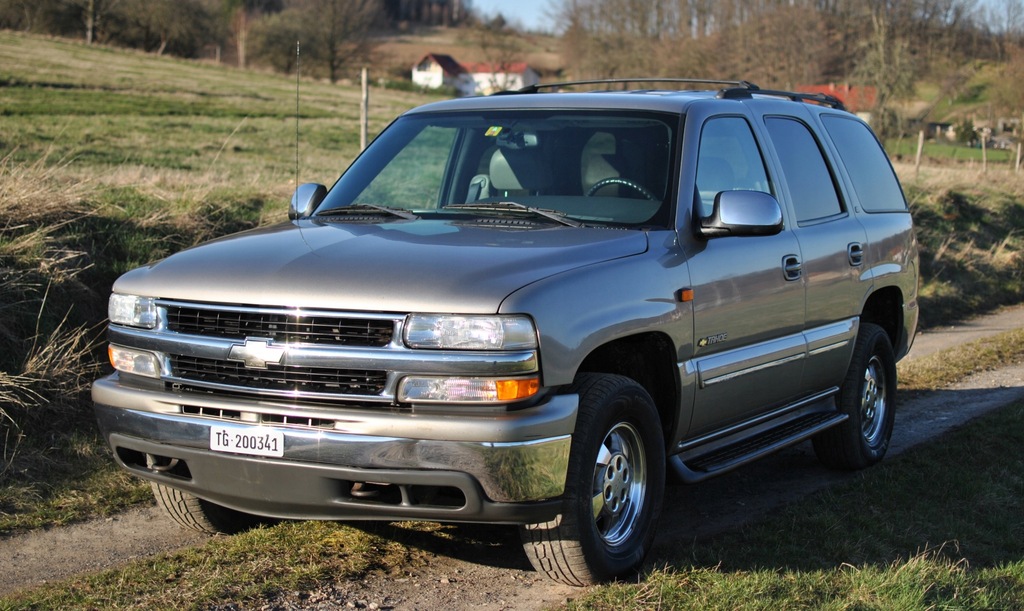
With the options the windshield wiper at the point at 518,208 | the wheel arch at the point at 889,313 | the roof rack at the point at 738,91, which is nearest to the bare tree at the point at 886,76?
the wheel arch at the point at 889,313

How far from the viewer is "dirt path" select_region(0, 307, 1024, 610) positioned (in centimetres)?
430

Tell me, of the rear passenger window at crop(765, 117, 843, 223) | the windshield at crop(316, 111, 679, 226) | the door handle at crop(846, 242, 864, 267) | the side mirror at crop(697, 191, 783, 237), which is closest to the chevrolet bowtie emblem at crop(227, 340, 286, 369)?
the windshield at crop(316, 111, 679, 226)

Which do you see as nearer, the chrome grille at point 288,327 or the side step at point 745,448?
the chrome grille at point 288,327

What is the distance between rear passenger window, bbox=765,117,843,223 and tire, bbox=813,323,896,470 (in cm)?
82

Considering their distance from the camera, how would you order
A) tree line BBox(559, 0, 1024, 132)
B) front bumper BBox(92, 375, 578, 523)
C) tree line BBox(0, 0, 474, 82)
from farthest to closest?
tree line BBox(0, 0, 474, 82) → tree line BBox(559, 0, 1024, 132) → front bumper BBox(92, 375, 578, 523)

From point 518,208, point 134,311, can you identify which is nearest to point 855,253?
point 518,208

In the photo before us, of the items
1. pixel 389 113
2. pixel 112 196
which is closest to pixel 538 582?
pixel 112 196

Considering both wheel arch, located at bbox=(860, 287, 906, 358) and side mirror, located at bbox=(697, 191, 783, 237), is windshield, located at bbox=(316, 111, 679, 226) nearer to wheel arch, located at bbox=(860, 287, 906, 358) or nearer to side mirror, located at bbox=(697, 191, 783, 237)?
side mirror, located at bbox=(697, 191, 783, 237)

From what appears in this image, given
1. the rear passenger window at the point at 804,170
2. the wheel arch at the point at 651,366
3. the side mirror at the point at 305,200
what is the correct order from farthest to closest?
the rear passenger window at the point at 804,170
the side mirror at the point at 305,200
the wheel arch at the point at 651,366

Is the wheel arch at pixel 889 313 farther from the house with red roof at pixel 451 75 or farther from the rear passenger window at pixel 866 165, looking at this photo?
the house with red roof at pixel 451 75

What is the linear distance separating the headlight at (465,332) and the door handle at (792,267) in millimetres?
2122

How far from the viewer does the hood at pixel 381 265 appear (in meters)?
3.93

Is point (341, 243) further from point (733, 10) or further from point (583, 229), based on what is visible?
point (733, 10)

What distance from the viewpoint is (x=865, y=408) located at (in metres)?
6.68
